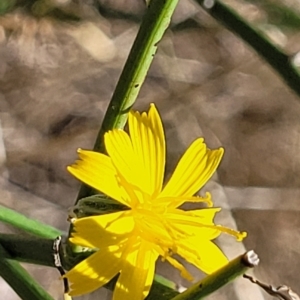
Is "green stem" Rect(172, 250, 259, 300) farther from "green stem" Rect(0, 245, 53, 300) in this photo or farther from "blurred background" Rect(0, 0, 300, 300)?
"blurred background" Rect(0, 0, 300, 300)

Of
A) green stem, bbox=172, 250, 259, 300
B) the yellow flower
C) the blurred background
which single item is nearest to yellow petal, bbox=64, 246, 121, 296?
the yellow flower

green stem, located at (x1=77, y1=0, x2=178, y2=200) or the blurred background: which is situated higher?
green stem, located at (x1=77, y1=0, x2=178, y2=200)

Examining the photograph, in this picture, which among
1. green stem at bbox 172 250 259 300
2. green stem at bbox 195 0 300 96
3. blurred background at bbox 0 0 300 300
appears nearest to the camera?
green stem at bbox 172 250 259 300

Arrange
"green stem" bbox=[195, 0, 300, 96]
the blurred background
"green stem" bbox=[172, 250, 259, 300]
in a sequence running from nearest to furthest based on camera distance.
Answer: "green stem" bbox=[172, 250, 259, 300]
"green stem" bbox=[195, 0, 300, 96]
the blurred background

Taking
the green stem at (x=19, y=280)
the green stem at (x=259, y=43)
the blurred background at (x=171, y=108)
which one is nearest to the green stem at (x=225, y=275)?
the green stem at (x=19, y=280)

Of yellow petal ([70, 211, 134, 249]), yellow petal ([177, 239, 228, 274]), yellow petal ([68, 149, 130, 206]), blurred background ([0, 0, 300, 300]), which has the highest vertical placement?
yellow petal ([68, 149, 130, 206])

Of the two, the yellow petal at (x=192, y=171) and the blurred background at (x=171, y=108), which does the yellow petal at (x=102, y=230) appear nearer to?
the yellow petal at (x=192, y=171)

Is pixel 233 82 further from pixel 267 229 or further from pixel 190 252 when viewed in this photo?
pixel 190 252
